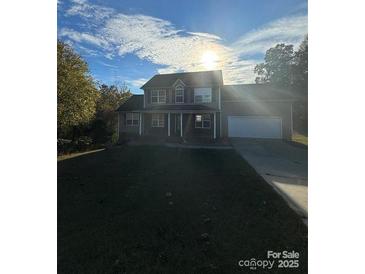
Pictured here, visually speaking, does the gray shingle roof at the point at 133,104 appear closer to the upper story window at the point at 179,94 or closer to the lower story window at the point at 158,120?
the lower story window at the point at 158,120

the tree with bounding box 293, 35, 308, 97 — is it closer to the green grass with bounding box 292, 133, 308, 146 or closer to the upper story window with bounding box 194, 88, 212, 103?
the green grass with bounding box 292, 133, 308, 146

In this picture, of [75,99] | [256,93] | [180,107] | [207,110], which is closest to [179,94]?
[180,107]

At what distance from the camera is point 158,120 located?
19500 mm

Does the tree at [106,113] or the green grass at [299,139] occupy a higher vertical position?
the tree at [106,113]

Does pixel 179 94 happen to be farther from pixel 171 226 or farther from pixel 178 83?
pixel 171 226

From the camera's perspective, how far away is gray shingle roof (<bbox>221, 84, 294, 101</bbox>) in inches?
669

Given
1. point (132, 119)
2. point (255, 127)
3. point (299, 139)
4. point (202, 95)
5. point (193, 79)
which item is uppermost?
point (193, 79)

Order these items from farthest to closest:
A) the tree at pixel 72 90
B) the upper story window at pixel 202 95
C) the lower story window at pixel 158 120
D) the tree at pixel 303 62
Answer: the lower story window at pixel 158 120, the upper story window at pixel 202 95, the tree at pixel 72 90, the tree at pixel 303 62

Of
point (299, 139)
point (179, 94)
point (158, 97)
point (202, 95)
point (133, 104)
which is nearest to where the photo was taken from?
point (299, 139)

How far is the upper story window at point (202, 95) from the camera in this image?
705 inches

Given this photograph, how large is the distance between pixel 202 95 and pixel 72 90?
31.4ft

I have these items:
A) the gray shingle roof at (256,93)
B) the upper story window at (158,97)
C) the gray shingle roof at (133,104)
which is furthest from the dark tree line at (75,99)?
the gray shingle roof at (256,93)
